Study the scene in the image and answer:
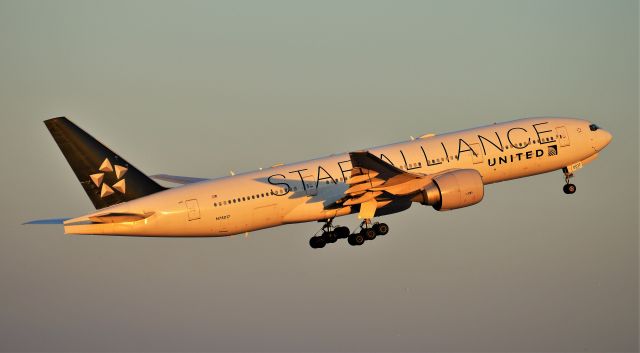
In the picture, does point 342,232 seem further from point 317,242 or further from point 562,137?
point 562,137

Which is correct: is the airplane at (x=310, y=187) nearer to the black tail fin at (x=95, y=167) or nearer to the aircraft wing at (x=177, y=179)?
the black tail fin at (x=95, y=167)

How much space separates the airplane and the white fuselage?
0.06m

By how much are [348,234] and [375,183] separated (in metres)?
5.70

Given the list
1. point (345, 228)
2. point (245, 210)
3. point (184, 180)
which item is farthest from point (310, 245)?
point (184, 180)

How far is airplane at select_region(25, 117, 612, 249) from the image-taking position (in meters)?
64.9

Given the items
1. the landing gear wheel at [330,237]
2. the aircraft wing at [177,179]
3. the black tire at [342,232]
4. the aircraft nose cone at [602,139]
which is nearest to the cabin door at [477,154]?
the black tire at [342,232]

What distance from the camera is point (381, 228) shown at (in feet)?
225

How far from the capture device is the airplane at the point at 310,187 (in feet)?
213

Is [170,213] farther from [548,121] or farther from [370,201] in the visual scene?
[548,121]

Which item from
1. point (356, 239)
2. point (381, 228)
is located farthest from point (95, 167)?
point (381, 228)

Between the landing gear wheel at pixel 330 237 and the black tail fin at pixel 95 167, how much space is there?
38.6 feet

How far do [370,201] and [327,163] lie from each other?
3547 mm

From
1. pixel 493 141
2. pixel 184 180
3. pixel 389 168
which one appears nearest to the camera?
pixel 389 168

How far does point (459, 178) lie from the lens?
66.8 metres
